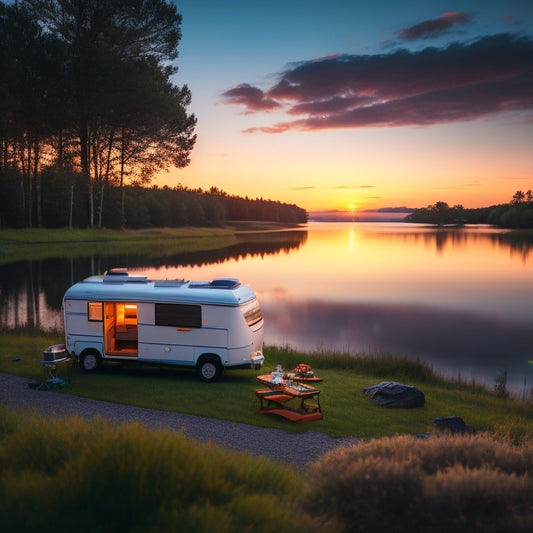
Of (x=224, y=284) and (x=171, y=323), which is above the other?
(x=224, y=284)

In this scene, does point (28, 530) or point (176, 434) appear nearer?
point (28, 530)

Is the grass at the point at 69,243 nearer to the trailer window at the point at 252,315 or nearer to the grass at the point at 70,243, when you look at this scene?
the grass at the point at 70,243

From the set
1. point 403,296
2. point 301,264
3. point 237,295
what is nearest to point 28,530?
point 237,295

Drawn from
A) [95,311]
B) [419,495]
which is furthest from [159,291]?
[419,495]

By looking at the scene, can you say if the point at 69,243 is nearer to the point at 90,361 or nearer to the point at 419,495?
the point at 90,361

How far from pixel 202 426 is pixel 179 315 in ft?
12.0

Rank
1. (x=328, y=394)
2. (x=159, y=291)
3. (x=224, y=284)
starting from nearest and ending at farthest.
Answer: (x=328, y=394)
(x=159, y=291)
(x=224, y=284)

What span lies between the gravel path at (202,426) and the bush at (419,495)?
3043 mm

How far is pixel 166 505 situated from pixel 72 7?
46006mm

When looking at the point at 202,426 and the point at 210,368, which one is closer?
the point at 202,426

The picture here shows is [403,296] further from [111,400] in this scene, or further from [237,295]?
[111,400]

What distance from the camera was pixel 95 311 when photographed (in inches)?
532

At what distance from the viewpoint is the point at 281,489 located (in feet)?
19.3

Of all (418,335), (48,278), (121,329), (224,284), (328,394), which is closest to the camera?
(328,394)
